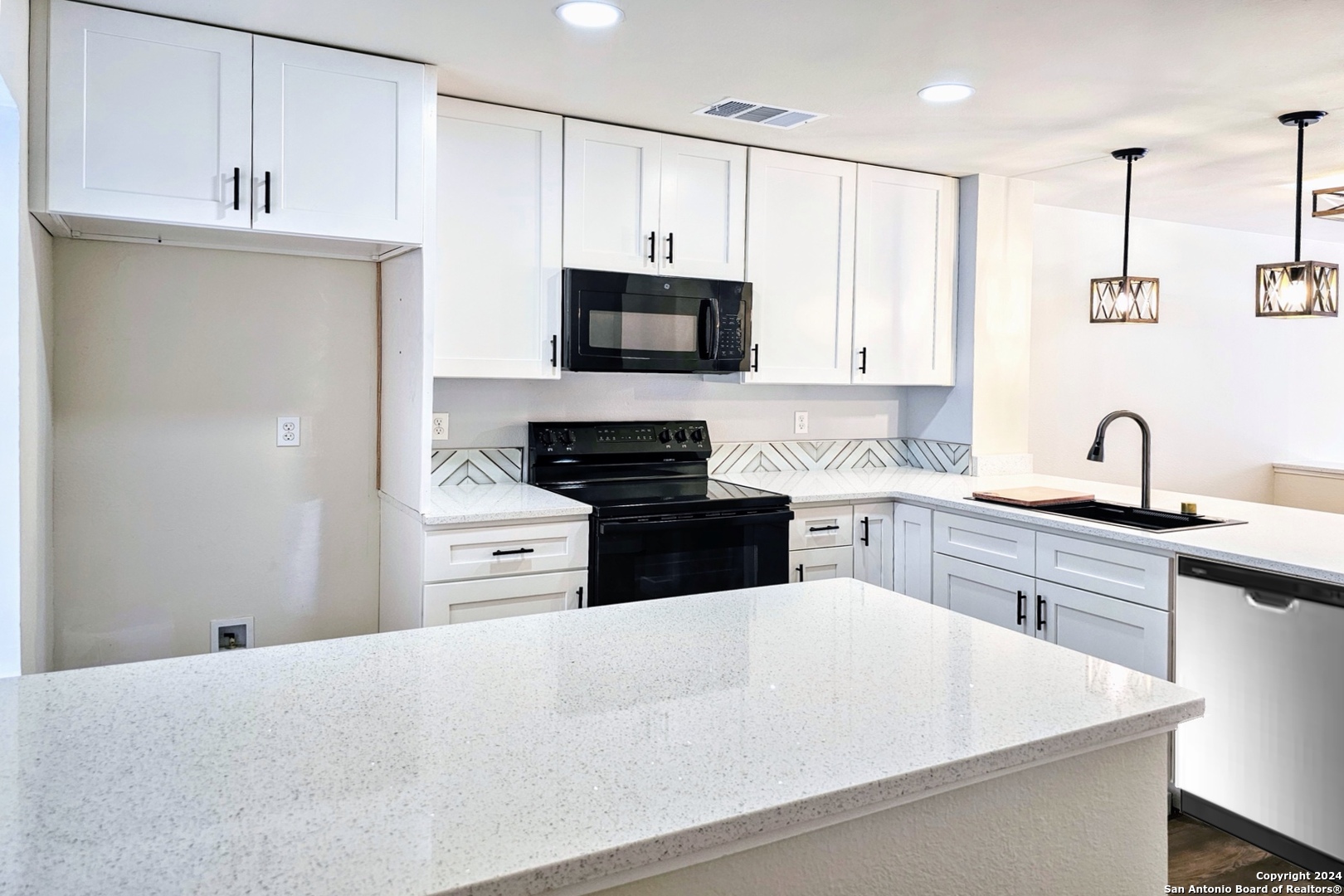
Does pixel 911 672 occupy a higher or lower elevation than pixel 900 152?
lower

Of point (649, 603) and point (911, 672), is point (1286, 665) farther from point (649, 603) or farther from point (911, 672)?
point (649, 603)

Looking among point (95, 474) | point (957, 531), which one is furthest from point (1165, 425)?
point (95, 474)

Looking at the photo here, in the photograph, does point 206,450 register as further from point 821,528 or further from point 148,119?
point 821,528

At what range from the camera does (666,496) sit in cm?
318

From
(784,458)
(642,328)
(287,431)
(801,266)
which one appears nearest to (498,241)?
(642,328)

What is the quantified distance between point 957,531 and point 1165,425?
2521 mm

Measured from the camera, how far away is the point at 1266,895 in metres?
2.31

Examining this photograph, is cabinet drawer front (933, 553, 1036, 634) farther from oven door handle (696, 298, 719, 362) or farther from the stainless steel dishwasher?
oven door handle (696, 298, 719, 362)

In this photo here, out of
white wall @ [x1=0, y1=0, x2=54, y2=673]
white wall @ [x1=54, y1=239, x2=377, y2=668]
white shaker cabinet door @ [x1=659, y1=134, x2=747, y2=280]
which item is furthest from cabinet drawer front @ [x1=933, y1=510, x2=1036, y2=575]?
white wall @ [x1=0, y1=0, x2=54, y2=673]

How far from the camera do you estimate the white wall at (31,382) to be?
2.10 meters

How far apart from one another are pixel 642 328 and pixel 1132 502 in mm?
1859

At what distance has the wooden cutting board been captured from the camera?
3311mm

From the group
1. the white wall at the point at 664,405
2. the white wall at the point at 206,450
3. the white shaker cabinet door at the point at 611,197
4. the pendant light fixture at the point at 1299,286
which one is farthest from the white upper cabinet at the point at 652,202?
the pendant light fixture at the point at 1299,286

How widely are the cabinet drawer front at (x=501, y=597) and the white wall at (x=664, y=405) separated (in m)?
0.76
